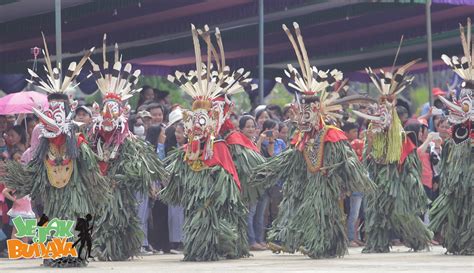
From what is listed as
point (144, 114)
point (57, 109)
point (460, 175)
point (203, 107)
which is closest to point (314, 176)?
point (203, 107)

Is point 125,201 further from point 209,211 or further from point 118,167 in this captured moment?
point 209,211

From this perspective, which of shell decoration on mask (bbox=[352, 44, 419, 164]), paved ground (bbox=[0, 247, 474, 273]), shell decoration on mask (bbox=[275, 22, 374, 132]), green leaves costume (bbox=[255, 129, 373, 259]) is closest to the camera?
paved ground (bbox=[0, 247, 474, 273])

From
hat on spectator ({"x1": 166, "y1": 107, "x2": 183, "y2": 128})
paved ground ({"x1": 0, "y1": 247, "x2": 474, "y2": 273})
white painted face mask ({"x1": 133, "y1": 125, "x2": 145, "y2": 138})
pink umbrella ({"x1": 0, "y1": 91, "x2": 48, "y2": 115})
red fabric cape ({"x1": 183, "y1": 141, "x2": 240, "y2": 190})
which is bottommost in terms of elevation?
paved ground ({"x1": 0, "y1": 247, "x2": 474, "y2": 273})

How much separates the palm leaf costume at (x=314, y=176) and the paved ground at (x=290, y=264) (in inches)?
10.0

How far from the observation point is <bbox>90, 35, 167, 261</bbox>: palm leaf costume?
580 inches

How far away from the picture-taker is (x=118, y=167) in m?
14.9

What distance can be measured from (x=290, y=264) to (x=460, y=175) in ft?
8.15

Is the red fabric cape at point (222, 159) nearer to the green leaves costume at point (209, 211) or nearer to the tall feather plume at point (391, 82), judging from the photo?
the green leaves costume at point (209, 211)

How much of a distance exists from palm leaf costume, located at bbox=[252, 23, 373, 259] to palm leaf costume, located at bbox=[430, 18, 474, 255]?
97 centimetres

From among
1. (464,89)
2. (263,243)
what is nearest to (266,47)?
(263,243)

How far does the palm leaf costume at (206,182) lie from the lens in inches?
576

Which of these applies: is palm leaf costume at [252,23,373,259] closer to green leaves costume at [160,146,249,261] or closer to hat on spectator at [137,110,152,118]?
green leaves costume at [160,146,249,261]

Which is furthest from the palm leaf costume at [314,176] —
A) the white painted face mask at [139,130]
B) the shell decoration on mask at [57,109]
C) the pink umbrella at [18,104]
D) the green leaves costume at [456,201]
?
the pink umbrella at [18,104]

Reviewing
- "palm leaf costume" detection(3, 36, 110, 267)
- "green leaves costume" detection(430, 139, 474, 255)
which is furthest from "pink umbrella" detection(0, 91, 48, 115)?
"green leaves costume" detection(430, 139, 474, 255)
